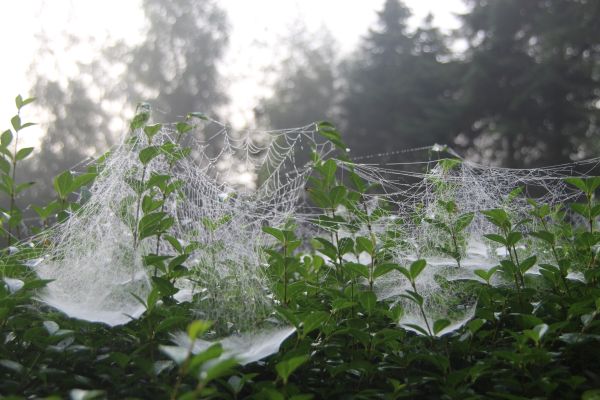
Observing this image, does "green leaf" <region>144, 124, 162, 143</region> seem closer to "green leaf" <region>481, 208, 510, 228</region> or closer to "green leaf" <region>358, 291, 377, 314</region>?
"green leaf" <region>358, 291, 377, 314</region>

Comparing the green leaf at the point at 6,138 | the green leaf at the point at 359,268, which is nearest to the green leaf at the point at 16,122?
the green leaf at the point at 6,138

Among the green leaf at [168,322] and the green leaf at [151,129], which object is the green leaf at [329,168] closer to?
the green leaf at [151,129]

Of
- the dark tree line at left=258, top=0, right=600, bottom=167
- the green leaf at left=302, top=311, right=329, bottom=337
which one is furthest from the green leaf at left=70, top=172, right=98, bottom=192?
the dark tree line at left=258, top=0, right=600, bottom=167

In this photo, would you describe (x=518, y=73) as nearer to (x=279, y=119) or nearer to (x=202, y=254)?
(x=279, y=119)

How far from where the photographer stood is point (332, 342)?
1.14 metres

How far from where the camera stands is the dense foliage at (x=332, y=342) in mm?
987

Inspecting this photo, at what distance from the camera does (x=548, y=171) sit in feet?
5.76

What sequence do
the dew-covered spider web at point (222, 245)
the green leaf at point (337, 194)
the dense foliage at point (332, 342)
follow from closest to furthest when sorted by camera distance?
the dense foliage at point (332, 342) < the dew-covered spider web at point (222, 245) < the green leaf at point (337, 194)

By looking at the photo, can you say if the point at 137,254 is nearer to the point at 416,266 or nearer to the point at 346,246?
the point at 346,246

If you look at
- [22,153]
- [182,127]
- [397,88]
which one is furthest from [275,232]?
[397,88]

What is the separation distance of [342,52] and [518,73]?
9.58 meters

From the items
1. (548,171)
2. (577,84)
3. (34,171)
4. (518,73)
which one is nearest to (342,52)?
(518,73)

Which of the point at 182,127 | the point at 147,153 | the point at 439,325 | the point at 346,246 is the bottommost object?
the point at 439,325

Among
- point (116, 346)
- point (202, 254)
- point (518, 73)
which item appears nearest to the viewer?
point (116, 346)
